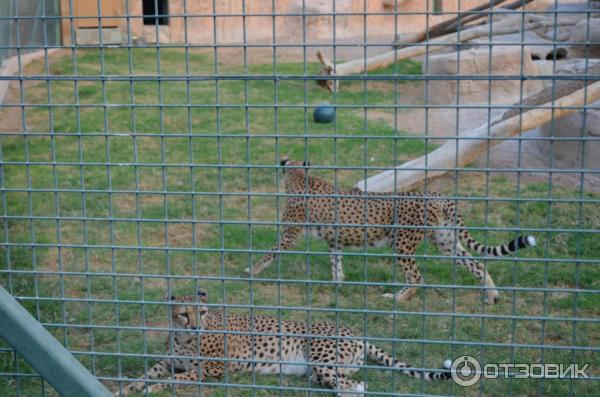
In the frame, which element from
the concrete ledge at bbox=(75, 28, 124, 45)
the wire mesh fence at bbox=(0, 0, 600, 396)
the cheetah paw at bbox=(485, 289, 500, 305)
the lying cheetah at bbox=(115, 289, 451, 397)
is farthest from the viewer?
the concrete ledge at bbox=(75, 28, 124, 45)


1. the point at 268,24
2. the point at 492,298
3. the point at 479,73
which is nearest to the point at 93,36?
the point at 268,24

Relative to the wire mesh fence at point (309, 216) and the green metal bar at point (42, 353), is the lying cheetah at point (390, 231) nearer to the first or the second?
the wire mesh fence at point (309, 216)

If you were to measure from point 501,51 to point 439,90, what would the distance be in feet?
3.28

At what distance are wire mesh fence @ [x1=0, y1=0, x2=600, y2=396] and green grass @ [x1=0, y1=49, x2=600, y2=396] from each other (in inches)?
1.0

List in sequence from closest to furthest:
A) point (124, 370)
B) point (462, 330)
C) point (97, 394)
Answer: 1. point (97, 394)
2. point (124, 370)
3. point (462, 330)

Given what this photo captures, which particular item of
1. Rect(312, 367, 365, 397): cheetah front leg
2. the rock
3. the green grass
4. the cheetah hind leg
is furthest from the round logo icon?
the rock

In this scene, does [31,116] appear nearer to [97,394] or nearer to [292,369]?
[292,369]

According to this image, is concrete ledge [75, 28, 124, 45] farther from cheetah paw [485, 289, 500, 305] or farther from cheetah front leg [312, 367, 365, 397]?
cheetah front leg [312, 367, 365, 397]

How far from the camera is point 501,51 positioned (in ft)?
36.9

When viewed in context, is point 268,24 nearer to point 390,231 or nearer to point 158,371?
point 390,231

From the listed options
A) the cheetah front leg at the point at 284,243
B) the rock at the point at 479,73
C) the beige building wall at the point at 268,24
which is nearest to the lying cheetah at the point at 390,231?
the cheetah front leg at the point at 284,243

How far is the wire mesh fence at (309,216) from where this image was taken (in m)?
3.11

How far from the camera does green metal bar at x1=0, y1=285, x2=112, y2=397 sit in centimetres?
245

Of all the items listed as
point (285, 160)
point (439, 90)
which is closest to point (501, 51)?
point (439, 90)
